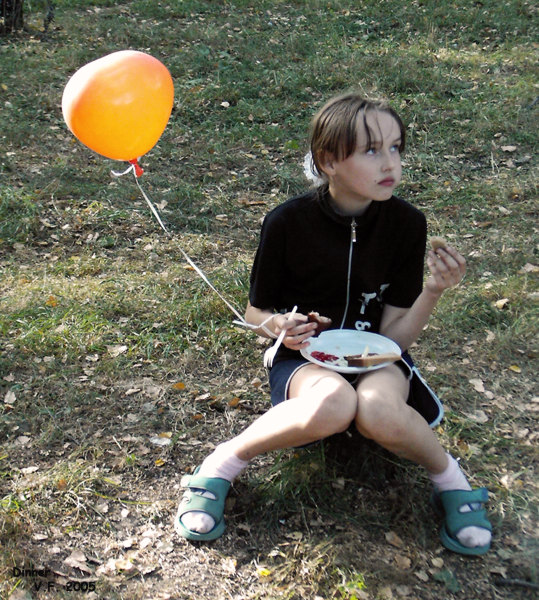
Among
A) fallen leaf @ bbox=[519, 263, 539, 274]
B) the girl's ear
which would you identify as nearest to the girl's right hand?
the girl's ear

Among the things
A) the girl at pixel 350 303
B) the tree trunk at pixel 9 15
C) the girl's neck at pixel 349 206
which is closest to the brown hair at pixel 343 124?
the girl at pixel 350 303

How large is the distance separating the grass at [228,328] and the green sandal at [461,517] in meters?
0.05

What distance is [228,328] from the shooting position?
359cm

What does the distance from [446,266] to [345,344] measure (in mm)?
465

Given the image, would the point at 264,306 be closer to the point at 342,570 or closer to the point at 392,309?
the point at 392,309

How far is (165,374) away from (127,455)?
59cm

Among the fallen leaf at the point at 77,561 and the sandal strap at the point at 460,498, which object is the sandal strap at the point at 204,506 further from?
the sandal strap at the point at 460,498

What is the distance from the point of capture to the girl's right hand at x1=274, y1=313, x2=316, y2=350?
7.31 ft

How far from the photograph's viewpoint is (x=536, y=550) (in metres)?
2.30

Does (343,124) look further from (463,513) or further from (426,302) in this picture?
(463,513)

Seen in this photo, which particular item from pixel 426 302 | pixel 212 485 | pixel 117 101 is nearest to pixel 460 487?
pixel 426 302

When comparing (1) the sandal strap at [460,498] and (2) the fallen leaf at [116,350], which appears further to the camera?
(2) the fallen leaf at [116,350]

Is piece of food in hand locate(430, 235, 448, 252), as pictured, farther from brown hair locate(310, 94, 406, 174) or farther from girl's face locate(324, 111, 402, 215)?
brown hair locate(310, 94, 406, 174)

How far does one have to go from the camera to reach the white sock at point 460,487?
2246 millimetres
